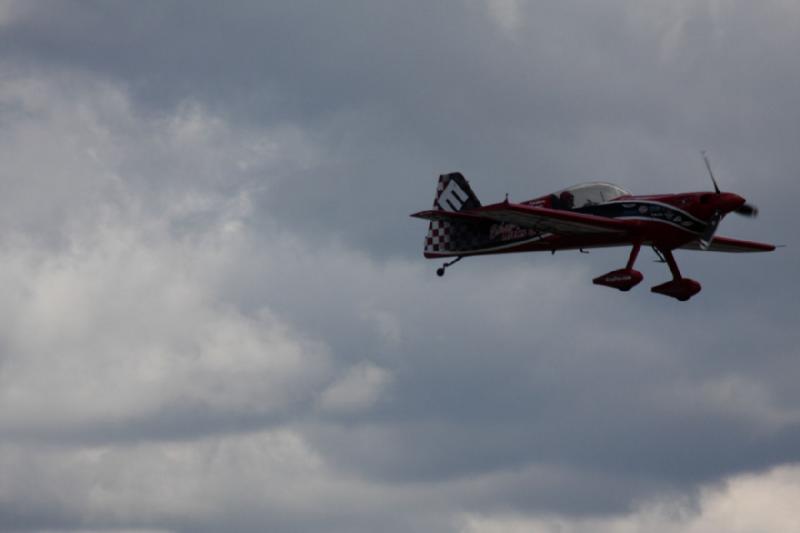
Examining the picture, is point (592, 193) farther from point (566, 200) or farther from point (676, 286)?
point (676, 286)

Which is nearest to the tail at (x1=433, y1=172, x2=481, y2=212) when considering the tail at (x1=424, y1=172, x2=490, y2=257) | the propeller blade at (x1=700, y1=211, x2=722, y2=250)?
the tail at (x1=424, y1=172, x2=490, y2=257)

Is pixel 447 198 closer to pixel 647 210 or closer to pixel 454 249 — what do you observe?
pixel 454 249

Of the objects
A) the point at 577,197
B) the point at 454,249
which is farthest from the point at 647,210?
the point at 454,249

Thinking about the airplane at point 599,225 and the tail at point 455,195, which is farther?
the tail at point 455,195

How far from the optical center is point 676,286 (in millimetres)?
57531

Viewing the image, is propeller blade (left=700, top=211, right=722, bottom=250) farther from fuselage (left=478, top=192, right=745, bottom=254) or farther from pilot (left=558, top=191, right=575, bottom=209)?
pilot (left=558, top=191, right=575, bottom=209)

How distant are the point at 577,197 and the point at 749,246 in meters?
8.53

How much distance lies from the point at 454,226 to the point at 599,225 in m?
6.19

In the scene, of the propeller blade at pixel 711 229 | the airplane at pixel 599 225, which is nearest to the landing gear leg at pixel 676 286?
the airplane at pixel 599 225

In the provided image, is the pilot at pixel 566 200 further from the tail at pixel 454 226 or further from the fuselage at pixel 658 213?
the tail at pixel 454 226

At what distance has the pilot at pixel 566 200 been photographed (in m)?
57.3

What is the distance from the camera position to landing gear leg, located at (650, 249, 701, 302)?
57469 mm

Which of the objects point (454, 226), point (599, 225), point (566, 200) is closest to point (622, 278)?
point (599, 225)

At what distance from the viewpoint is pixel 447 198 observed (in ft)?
200
